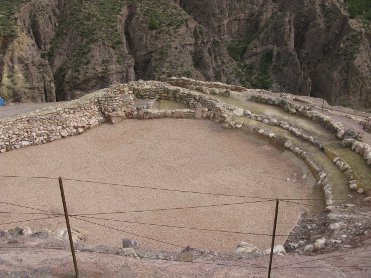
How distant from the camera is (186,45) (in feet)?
167

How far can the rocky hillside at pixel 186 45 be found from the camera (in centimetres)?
4528

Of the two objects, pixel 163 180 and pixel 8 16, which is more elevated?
pixel 8 16

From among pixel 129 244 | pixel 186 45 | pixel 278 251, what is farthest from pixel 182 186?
pixel 186 45

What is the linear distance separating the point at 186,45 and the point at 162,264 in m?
41.7

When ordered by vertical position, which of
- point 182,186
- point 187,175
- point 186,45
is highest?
point 186,45

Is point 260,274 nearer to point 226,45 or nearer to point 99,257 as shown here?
point 99,257

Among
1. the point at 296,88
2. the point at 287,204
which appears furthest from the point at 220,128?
the point at 296,88

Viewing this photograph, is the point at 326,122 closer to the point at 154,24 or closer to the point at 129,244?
the point at 129,244

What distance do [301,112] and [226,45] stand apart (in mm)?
45421

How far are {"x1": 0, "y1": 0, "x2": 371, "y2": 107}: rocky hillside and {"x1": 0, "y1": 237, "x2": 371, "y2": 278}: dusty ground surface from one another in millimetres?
31176

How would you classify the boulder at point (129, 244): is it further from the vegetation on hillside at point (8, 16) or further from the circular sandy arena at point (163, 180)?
the vegetation on hillside at point (8, 16)

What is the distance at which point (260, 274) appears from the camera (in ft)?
35.0

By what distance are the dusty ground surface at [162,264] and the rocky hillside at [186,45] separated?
31.2 m

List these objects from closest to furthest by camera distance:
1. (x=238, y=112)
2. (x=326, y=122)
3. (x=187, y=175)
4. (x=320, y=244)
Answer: (x=320, y=244), (x=187, y=175), (x=326, y=122), (x=238, y=112)
